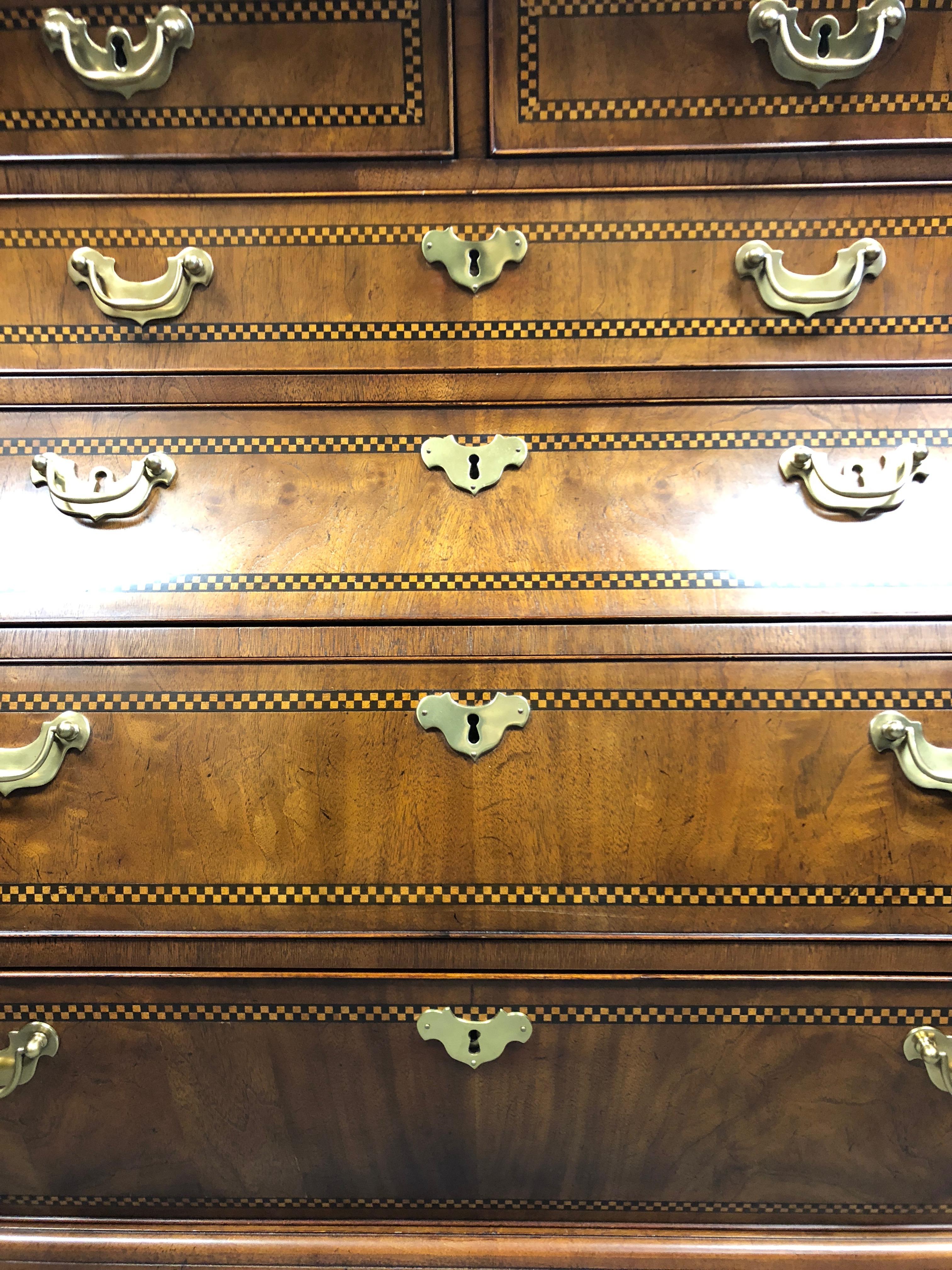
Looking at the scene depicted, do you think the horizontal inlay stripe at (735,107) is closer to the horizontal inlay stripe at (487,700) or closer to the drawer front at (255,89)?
the drawer front at (255,89)

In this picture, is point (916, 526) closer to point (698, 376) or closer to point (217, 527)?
point (698, 376)

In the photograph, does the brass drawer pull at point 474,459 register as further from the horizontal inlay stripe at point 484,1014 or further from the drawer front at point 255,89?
the horizontal inlay stripe at point 484,1014

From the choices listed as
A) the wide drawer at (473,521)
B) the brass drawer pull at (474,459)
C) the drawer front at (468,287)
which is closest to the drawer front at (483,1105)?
the wide drawer at (473,521)

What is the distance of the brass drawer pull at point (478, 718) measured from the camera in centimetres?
65

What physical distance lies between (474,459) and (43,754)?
1.42ft

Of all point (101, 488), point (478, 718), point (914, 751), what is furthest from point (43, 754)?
point (914, 751)

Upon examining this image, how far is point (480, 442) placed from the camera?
68 centimetres

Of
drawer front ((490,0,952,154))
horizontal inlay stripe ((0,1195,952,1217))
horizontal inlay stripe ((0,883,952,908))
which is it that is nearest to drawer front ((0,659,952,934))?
horizontal inlay stripe ((0,883,952,908))

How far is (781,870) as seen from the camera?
0.65 meters

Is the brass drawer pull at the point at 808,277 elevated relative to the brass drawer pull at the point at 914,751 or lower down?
elevated

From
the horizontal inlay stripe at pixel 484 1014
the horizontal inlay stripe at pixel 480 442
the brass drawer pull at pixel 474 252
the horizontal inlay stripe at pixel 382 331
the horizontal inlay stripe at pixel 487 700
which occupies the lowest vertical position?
the horizontal inlay stripe at pixel 484 1014

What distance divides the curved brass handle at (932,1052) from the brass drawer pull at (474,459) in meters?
0.59

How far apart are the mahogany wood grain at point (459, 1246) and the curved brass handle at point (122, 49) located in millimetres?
995

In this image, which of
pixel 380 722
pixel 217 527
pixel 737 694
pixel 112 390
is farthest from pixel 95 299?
pixel 737 694
